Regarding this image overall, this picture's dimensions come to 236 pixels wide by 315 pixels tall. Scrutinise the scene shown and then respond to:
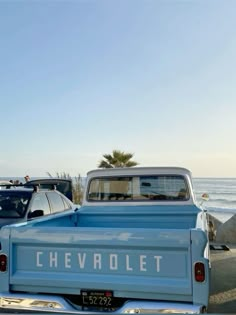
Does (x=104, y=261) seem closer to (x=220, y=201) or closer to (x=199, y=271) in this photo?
(x=199, y=271)

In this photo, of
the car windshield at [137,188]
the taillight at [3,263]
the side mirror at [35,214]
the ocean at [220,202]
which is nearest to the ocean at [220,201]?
the ocean at [220,202]

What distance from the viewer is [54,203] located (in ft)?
27.9

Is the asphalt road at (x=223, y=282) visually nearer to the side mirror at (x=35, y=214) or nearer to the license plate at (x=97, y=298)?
the license plate at (x=97, y=298)

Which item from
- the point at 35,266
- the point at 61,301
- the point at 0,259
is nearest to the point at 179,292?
the point at 61,301

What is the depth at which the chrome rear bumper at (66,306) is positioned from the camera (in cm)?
335

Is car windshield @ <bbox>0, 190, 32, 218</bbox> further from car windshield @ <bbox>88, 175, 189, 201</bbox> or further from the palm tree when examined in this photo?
the palm tree

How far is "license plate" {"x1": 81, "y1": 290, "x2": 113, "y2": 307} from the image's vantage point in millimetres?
3634

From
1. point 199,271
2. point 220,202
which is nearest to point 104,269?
point 199,271

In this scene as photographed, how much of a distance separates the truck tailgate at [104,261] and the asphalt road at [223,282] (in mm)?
2150

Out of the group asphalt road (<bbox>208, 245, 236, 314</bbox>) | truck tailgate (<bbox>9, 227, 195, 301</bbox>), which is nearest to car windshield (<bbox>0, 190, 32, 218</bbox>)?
truck tailgate (<bbox>9, 227, 195, 301</bbox>)

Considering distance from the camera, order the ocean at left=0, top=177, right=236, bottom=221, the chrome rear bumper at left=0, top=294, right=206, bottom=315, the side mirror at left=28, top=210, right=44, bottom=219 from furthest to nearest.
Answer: the ocean at left=0, top=177, right=236, bottom=221 → the side mirror at left=28, top=210, right=44, bottom=219 → the chrome rear bumper at left=0, top=294, right=206, bottom=315

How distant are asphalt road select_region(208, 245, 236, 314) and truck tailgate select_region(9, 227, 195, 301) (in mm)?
2150

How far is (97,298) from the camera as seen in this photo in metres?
3.66

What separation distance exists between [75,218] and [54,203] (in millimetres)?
3020
